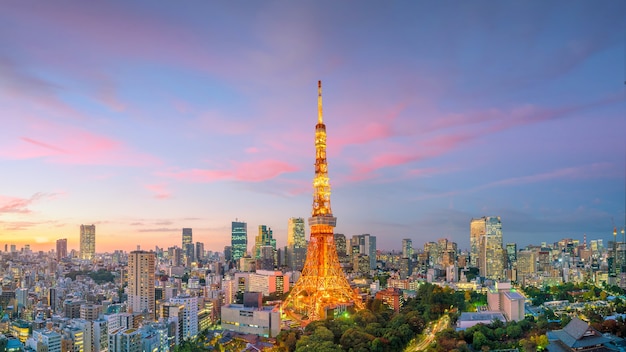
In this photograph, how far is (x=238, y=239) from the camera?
1768 inches

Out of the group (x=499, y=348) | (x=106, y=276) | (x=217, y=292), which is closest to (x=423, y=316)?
(x=499, y=348)

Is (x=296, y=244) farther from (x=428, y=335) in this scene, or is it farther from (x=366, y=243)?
(x=428, y=335)

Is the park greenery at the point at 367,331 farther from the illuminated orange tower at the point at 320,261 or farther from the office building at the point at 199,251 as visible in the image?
the office building at the point at 199,251

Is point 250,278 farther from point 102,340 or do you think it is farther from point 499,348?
point 499,348

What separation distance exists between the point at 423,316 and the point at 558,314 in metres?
4.46

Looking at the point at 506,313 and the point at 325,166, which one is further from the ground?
the point at 325,166

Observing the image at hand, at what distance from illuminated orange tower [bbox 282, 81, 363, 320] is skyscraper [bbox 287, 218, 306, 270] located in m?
20.0

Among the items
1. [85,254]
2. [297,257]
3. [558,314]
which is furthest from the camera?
[85,254]

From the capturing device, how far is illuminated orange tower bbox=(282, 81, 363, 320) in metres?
16.2

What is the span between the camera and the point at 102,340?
1309cm

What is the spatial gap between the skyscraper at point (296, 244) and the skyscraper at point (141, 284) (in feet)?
60.4

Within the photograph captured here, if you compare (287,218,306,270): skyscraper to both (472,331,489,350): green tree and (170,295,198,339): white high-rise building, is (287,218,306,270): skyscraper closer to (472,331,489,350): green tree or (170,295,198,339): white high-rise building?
(170,295,198,339): white high-rise building

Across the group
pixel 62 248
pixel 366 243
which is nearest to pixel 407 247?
pixel 366 243

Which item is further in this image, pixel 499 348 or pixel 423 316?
pixel 423 316
